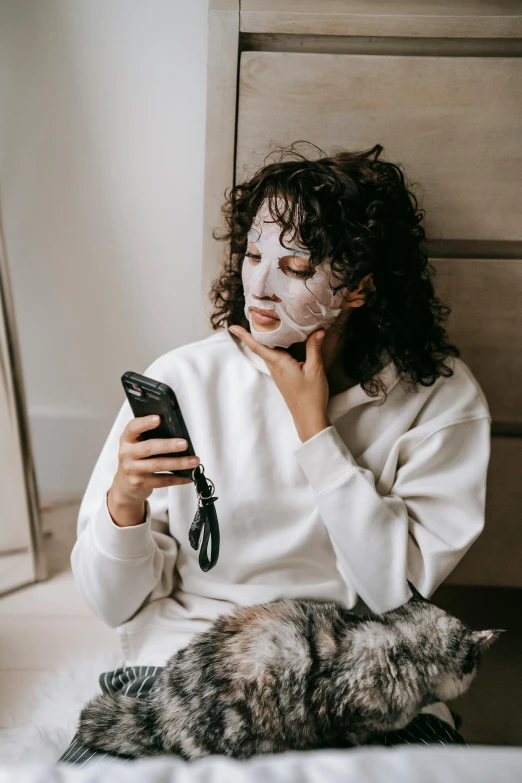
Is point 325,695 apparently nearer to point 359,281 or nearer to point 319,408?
point 319,408

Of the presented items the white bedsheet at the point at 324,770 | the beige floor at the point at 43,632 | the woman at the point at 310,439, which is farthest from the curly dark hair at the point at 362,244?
the beige floor at the point at 43,632

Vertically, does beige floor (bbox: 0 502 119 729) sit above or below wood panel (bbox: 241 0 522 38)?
below

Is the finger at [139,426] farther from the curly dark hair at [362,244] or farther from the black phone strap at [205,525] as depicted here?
the curly dark hair at [362,244]

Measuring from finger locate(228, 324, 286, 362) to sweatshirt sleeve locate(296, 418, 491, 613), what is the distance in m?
0.13

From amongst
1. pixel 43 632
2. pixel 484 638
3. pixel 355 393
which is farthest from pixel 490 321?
pixel 43 632

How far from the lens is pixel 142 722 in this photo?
701 mm

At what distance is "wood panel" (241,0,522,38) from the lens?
0.92 metres

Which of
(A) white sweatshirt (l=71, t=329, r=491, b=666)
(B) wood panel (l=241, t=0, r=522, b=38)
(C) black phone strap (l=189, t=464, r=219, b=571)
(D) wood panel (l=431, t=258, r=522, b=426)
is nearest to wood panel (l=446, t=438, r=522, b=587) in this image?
(D) wood panel (l=431, t=258, r=522, b=426)

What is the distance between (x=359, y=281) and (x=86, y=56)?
82 cm

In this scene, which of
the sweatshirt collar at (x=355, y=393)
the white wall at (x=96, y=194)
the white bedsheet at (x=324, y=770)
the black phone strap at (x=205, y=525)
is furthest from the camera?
the white wall at (x=96, y=194)

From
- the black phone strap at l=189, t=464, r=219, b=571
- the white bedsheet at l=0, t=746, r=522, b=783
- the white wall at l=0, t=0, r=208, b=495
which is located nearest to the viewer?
the white bedsheet at l=0, t=746, r=522, b=783

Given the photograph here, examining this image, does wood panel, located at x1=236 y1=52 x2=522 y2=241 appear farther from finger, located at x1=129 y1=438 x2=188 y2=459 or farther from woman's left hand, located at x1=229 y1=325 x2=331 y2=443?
finger, located at x1=129 y1=438 x2=188 y2=459

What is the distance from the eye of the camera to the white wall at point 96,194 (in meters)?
1.22

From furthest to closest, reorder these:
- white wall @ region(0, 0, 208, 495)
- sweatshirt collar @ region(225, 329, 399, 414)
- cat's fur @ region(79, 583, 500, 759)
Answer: white wall @ region(0, 0, 208, 495), sweatshirt collar @ region(225, 329, 399, 414), cat's fur @ region(79, 583, 500, 759)
